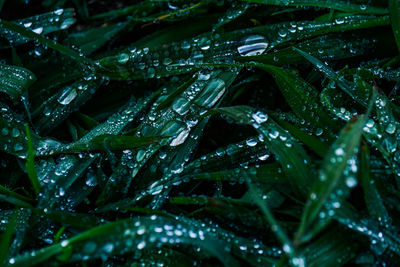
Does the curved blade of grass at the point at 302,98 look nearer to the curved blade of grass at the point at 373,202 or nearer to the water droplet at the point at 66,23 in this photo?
the curved blade of grass at the point at 373,202

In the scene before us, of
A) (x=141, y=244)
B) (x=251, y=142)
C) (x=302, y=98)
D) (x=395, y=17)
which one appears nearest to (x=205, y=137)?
(x=251, y=142)

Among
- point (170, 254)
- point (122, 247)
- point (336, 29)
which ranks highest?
point (336, 29)

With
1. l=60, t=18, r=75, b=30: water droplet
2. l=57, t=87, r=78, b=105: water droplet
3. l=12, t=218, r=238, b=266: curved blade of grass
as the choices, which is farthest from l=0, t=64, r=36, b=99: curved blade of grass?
l=12, t=218, r=238, b=266: curved blade of grass

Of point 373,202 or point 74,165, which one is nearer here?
point 373,202

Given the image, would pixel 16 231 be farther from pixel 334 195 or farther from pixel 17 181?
pixel 334 195

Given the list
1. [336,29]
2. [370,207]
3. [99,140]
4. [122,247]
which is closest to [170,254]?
[122,247]

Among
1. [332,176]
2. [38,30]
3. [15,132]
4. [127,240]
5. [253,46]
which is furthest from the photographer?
[38,30]

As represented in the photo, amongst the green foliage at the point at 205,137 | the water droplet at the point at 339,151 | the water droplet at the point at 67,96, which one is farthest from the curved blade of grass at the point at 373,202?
the water droplet at the point at 67,96

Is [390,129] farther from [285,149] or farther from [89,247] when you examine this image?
[89,247]

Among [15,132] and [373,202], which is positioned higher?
[15,132]
